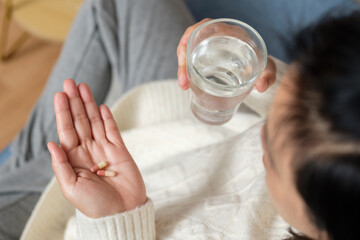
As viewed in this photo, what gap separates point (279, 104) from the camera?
37cm

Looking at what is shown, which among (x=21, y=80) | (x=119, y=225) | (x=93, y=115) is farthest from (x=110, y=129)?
(x=21, y=80)

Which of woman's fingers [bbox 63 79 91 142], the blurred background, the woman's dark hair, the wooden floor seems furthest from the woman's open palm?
the wooden floor

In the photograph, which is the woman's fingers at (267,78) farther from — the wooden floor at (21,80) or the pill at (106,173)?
the wooden floor at (21,80)

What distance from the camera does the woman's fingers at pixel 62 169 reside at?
18.8 inches

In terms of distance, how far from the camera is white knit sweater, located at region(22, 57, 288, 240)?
550mm

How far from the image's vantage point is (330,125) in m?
0.29

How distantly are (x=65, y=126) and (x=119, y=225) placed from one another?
17cm

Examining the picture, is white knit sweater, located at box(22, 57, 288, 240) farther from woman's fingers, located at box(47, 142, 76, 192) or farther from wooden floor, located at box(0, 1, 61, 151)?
wooden floor, located at box(0, 1, 61, 151)

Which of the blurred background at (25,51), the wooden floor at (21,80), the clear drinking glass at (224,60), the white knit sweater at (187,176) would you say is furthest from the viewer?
the wooden floor at (21,80)

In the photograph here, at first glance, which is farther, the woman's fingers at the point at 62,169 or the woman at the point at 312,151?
the woman's fingers at the point at 62,169

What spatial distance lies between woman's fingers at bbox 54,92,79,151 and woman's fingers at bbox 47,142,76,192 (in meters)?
0.03

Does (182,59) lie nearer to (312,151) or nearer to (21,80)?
(312,151)

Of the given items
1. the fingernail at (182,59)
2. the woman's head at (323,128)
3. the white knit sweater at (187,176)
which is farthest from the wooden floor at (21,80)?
the woman's head at (323,128)

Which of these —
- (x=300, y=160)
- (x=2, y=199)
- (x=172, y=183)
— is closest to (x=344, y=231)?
(x=300, y=160)
